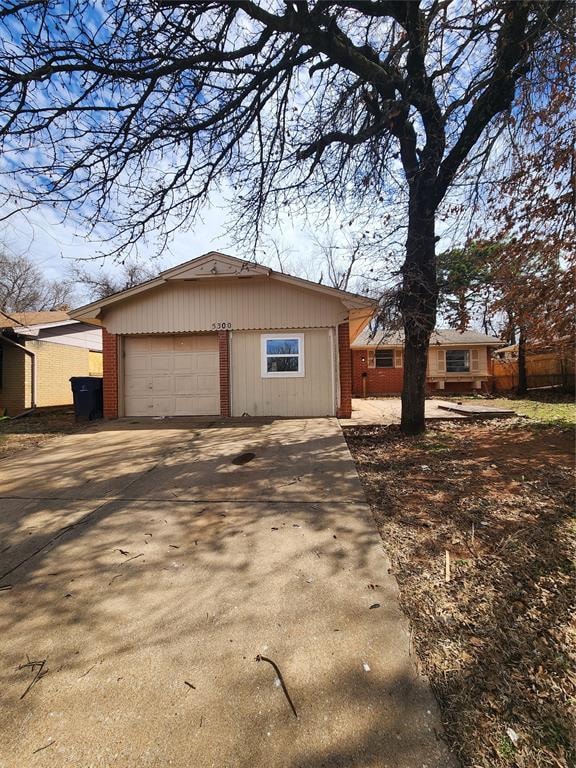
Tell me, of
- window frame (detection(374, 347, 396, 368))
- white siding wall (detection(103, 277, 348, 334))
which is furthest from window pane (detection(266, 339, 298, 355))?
window frame (detection(374, 347, 396, 368))

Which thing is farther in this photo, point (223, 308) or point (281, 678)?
point (223, 308)

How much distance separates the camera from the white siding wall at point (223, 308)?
9.03 meters

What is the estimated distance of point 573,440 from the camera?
626 cm

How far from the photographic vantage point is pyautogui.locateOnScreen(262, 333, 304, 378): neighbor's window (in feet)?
30.2

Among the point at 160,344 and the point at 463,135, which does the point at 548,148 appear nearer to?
the point at 463,135

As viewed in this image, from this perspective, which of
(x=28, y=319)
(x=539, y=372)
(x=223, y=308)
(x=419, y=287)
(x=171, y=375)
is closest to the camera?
(x=419, y=287)

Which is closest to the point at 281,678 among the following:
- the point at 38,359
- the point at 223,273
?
the point at 223,273

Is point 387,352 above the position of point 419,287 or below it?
below

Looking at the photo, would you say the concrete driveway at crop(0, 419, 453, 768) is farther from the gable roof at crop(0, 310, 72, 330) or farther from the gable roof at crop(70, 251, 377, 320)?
the gable roof at crop(0, 310, 72, 330)

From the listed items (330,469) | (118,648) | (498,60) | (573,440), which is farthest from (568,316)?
(118,648)

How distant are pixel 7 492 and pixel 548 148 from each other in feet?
29.1

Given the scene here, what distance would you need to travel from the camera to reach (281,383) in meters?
9.24

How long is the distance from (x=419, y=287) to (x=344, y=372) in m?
3.12

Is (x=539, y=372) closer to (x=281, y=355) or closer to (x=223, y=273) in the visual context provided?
(x=281, y=355)
